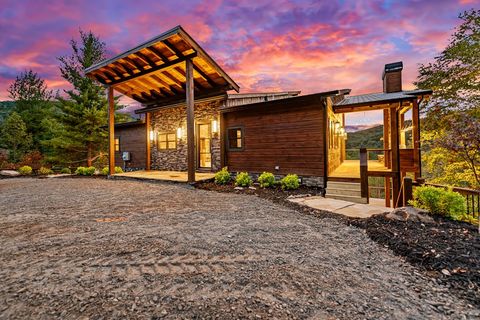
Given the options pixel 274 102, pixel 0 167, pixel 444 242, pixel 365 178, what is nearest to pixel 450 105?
pixel 365 178

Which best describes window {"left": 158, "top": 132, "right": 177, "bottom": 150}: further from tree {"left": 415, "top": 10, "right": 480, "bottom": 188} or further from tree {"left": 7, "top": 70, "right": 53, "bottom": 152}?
tree {"left": 7, "top": 70, "right": 53, "bottom": 152}

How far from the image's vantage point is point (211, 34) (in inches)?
416

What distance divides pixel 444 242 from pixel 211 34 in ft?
38.7

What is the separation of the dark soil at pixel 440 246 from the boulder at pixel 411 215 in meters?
0.12

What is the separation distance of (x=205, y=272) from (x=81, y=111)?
680 inches

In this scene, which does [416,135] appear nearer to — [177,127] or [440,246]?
[440,246]

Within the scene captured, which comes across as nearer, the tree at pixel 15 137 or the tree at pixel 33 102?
the tree at pixel 15 137

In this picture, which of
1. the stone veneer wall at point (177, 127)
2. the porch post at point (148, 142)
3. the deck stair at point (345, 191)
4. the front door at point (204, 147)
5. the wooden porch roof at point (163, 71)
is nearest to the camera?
the deck stair at point (345, 191)

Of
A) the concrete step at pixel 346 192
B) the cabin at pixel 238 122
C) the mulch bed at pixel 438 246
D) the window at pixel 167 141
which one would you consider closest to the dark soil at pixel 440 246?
the mulch bed at pixel 438 246

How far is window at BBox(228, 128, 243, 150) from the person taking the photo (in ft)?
30.0

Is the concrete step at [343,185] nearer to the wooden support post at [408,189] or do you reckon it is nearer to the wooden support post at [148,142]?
the wooden support post at [408,189]

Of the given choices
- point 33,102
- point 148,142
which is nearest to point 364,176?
point 148,142

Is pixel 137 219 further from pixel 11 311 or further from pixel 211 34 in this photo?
pixel 211 34

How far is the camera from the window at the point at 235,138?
9.13 metres
